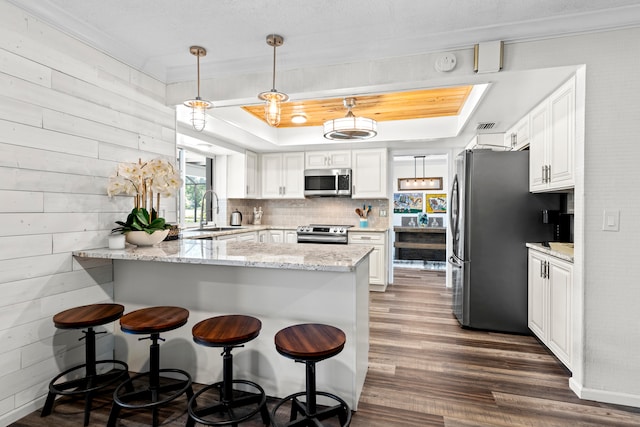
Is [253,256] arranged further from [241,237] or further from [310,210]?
[310,210]

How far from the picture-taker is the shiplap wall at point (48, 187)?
6.03 ft

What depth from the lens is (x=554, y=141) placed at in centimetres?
262

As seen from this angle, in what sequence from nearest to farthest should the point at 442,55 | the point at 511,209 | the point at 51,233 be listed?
the point at 51,233, the point at 442,55, the point at 511,209

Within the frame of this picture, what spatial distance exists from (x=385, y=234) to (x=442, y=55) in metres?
2.95

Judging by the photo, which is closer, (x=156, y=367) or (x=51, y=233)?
(x=156, y=367)

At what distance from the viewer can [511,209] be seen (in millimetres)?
3182

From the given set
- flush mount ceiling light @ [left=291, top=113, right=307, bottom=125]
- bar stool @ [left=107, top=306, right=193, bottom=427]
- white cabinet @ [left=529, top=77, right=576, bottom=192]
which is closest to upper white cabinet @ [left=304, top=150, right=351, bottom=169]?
flush mount ceiling light @ [left=291, top=113, right=307, bottom=125]

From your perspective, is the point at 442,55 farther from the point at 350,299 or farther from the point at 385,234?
the point at 385,234

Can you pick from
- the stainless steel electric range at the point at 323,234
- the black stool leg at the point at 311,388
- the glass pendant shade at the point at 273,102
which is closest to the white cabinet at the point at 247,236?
the stainless steel electric range at the point at 323,234

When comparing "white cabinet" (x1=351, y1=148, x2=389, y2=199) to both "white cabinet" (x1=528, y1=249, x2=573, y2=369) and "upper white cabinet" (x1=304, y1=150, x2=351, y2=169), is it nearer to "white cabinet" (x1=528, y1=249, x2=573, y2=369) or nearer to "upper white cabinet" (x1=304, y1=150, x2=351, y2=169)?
"upper white cabinet" (x1=304, y1=150, x2=351, y2=169)

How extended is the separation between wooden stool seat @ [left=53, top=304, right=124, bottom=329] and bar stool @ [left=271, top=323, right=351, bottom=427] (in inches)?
40.1

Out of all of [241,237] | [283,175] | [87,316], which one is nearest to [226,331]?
[87,316]

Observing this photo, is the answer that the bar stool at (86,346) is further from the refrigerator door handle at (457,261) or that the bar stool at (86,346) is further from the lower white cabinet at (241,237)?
the refrigerator door handle at (457,261)

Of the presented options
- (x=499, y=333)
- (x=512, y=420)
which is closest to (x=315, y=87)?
(x=512, y=420)
